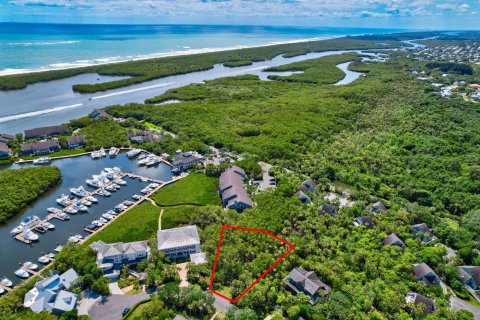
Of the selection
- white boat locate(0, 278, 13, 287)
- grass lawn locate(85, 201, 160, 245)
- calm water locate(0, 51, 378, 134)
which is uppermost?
grass lawn locate(85, 201, 160, 245)

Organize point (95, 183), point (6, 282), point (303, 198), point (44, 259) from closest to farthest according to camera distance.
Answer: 1. point (6, 282)
2. point (44, 259)
3. point (303, 198)
4. point (95, 183)

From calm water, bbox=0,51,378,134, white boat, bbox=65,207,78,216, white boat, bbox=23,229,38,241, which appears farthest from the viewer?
calm water, bbox=0,51,378,134

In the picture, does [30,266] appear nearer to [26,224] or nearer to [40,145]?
[26,224]

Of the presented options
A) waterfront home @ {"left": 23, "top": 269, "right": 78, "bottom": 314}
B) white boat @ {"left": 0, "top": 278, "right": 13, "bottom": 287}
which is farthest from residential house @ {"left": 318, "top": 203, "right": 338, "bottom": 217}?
white boat @ {"left": 0, "top": 278, "right": 13, "bottom": 287}

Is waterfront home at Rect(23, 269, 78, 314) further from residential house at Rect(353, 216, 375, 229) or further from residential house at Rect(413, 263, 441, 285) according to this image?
residential house at Rect(413, 263, 441, 285)

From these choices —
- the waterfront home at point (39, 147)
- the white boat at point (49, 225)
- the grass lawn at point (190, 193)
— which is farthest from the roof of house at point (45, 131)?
the grass lawn at point (190, 193)

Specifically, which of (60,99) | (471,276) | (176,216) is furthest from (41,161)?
(471,276)

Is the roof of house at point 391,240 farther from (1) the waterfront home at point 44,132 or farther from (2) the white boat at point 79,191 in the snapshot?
(1) the waterfront home at point 44,132
